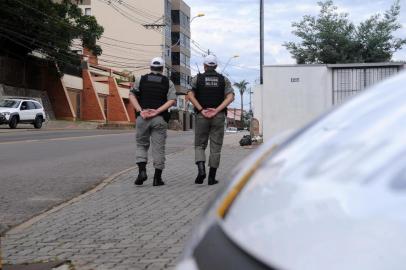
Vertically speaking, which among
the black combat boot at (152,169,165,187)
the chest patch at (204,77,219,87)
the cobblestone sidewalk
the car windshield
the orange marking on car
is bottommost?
the cobblestone sidewalk

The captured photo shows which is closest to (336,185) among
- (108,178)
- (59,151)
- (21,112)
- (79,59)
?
(108,178)

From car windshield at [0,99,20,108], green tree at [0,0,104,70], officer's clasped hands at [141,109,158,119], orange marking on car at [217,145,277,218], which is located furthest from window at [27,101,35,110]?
orange marking on car at [217,145,277,218]

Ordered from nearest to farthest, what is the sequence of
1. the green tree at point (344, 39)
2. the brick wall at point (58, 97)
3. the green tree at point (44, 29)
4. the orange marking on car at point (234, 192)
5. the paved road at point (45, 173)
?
the orange marking on car at point (234, 192)
the paved road at point (45, 173)
the green tree at point (344, 39)
the green tree at point (44, 29)
the brick wall at point (58, 97)

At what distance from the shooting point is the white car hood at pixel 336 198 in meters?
1.27

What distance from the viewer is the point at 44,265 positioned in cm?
458

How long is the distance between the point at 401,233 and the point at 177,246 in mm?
3944

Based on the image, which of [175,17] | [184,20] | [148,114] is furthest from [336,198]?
[184,20]

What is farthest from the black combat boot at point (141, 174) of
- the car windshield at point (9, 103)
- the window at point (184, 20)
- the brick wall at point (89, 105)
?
the window at point (184, 20)

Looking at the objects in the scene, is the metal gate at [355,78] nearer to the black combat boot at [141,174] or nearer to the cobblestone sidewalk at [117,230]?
the black combat boot at [141,174]

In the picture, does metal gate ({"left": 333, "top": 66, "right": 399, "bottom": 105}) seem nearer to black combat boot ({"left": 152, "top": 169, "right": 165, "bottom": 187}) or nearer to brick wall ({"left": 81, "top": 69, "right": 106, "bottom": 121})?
black combat boot ({"left": 152, "top": 169, "right": 165, "bottom": 187})

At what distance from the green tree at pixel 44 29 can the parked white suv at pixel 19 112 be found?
317 inches

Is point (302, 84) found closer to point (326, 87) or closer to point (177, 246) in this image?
point (326, 87)

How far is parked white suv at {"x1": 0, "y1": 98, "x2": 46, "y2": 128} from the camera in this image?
33.5 meters

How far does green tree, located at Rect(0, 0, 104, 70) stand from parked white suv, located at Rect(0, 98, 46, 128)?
26.4 feet
